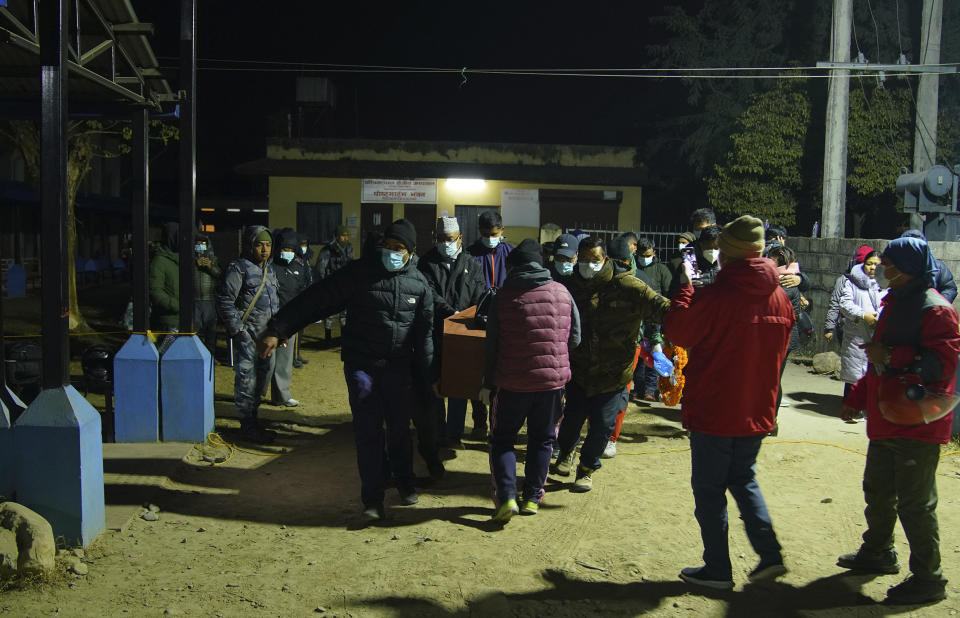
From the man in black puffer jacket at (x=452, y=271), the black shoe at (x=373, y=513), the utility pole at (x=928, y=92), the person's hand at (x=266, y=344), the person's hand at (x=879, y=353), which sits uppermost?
the utility pole at (x=928, y=92)

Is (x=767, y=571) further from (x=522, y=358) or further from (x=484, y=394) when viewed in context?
(x=484, y=394)

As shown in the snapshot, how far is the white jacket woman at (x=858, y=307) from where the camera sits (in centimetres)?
836

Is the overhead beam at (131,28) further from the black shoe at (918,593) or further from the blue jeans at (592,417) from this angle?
the black shoe at (918,593)

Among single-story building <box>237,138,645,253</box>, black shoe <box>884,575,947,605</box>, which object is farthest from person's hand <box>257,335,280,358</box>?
single-story building <box>237,138,645,253</box>

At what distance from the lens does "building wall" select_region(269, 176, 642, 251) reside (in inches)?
957

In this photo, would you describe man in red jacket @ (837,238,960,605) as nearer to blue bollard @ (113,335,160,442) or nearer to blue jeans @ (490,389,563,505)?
blue jeans @ (490,389,563,505)

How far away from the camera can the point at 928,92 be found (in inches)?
667

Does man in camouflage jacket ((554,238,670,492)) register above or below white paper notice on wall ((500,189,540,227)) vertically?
below

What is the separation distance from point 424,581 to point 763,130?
20.2m

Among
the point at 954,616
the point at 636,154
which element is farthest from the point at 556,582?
the point at 636,154

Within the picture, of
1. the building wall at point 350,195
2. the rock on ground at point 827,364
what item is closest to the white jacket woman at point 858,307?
the rock on ground at point 827,364

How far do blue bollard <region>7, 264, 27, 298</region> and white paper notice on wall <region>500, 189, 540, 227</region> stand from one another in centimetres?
1369

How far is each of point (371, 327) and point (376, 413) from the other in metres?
0.56

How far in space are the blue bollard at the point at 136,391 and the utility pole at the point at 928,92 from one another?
14966mm
